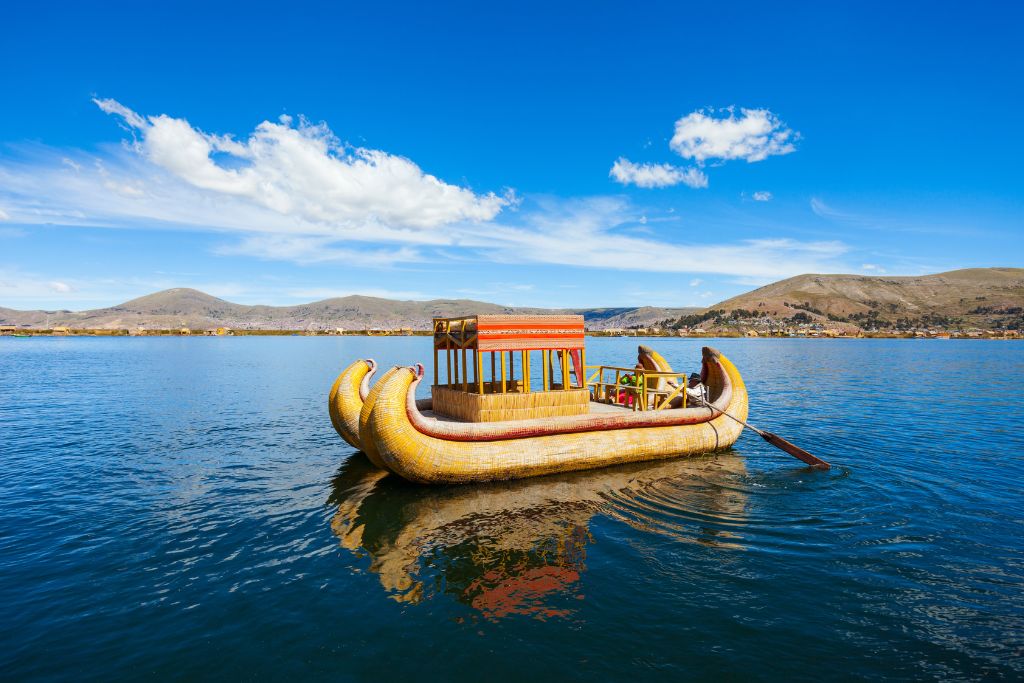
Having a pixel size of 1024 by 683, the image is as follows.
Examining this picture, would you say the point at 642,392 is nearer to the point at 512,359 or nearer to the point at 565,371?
the point at 565,371

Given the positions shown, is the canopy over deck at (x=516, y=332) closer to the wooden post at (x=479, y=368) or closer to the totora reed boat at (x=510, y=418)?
the totora reed boat at (x=510, y=418)

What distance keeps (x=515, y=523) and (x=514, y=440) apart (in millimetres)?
3431

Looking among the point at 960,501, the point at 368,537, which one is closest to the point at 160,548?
the point at 368,537

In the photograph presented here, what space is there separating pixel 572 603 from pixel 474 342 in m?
9.65

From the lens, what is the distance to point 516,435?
16.8 meters

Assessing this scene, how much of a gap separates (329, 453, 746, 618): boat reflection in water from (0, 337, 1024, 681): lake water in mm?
82

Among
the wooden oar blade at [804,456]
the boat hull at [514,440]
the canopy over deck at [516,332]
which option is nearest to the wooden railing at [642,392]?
the boat hull at [514,440]

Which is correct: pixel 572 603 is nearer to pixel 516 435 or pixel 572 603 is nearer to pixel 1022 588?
pixel 516 435

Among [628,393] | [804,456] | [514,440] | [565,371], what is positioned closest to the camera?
[514,440]

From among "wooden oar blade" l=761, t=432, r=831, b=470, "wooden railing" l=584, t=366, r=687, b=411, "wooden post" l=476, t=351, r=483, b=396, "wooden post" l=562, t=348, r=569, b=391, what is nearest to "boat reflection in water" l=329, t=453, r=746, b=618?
"wooden oar blade" l=761, t=432, r=831, b=470

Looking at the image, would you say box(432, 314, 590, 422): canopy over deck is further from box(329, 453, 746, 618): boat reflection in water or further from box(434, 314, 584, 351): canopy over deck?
box(329, 453, 746, 618): boat reflection in water

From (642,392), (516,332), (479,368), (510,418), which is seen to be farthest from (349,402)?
(642,392)

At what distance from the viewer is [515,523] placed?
13.9 meters

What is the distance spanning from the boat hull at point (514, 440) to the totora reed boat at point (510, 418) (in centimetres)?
3
